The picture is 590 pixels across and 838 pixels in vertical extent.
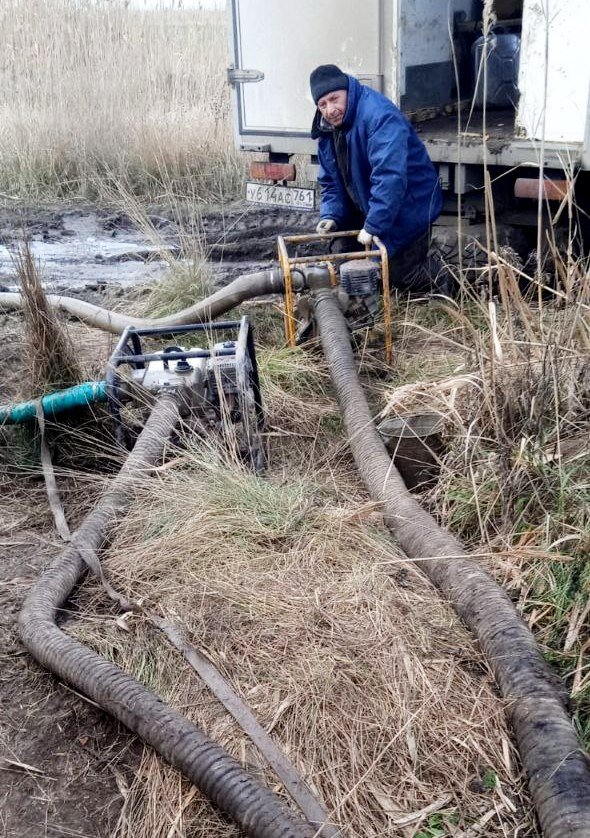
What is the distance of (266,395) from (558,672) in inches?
90.2

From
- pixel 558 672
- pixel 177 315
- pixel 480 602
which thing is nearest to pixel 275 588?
pixel 480 602

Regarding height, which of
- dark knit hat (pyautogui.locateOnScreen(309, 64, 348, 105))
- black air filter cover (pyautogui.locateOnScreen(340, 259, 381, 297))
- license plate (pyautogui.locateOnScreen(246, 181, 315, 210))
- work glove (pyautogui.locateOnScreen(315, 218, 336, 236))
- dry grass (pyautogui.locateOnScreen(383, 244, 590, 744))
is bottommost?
dry grass (pyautogui.locateOnScreen(383, 244, 590, 744))

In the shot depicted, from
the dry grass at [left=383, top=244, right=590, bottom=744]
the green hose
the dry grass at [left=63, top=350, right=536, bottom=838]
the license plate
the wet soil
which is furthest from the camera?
the wet soil

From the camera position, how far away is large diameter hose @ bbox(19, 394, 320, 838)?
6.57 ft

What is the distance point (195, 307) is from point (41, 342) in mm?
1103

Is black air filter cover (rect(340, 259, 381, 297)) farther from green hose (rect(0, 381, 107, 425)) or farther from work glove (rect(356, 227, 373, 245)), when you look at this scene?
green hose (rect(0, 381, 107, 425))

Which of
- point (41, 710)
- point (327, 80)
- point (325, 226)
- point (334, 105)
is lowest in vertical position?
point (41, 710)

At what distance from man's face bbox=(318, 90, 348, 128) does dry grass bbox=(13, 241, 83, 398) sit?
6.21 ft

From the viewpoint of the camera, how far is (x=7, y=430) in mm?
3977

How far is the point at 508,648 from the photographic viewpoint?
236 centimetres

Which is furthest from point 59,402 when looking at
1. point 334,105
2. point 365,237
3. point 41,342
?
point 334,105

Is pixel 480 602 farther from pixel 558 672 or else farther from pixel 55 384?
pixel 55 384

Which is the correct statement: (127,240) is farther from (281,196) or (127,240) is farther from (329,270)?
(329,270)

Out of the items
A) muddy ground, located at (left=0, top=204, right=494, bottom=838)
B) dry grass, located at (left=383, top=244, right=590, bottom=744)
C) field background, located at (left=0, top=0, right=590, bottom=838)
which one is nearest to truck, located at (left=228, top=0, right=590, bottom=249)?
muddy ground, located at (left=0, top=204, right=494, bottom=838)
